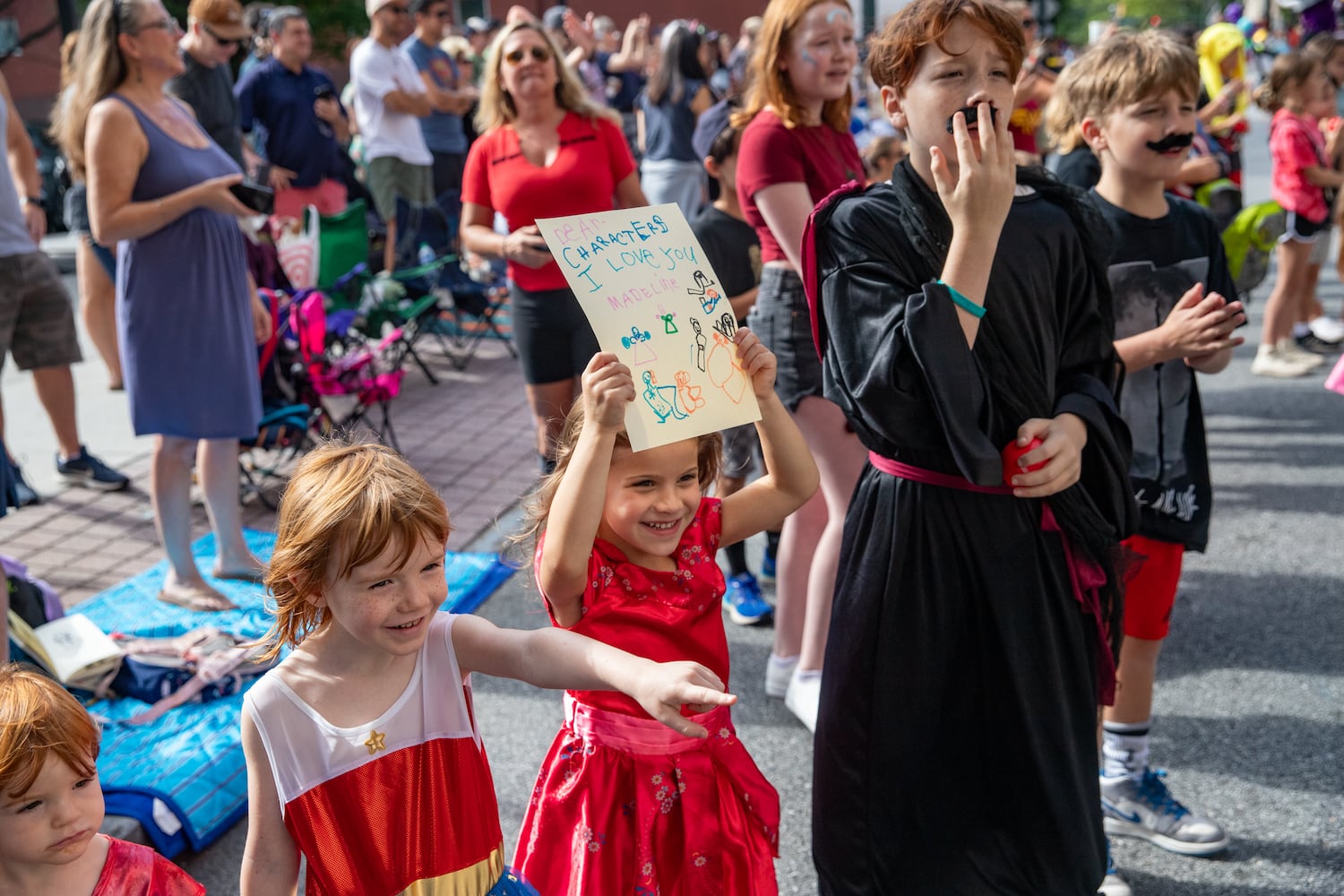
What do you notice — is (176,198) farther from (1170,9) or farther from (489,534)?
(1170,9)

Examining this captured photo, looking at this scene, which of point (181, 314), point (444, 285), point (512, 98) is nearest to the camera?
point (181, 314)

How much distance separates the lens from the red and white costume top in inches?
66.9

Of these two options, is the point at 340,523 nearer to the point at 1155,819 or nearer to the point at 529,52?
the point at 1155,819

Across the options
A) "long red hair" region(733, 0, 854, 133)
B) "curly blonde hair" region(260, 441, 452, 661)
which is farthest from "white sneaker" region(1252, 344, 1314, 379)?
"curly blonde hair" region(260, 441, 452, 661)

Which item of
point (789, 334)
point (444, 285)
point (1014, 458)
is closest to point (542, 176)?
point (789, 334)

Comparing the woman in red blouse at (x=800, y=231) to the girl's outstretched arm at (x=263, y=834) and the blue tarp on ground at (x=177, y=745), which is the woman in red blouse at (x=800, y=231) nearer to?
the blue tarp on ground at (x=177, y=745)

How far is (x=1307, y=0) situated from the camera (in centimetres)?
1189

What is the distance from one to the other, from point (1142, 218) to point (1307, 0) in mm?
11266

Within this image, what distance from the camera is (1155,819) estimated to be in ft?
9.14

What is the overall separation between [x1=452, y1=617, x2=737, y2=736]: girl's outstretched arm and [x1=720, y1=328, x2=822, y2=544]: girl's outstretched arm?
1.76 feet

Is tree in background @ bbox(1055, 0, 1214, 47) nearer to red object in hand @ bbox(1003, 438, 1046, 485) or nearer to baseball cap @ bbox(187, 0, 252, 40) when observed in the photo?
baseball cap @ bbox(187, 0, 252, 40)

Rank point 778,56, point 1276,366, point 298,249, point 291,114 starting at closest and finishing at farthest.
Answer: point 778,56
point 298,249
point 1276,366
point 291,114

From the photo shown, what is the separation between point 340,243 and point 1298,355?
219 inches

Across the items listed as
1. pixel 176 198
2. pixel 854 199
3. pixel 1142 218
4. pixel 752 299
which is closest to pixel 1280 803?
pixel 1142 218
